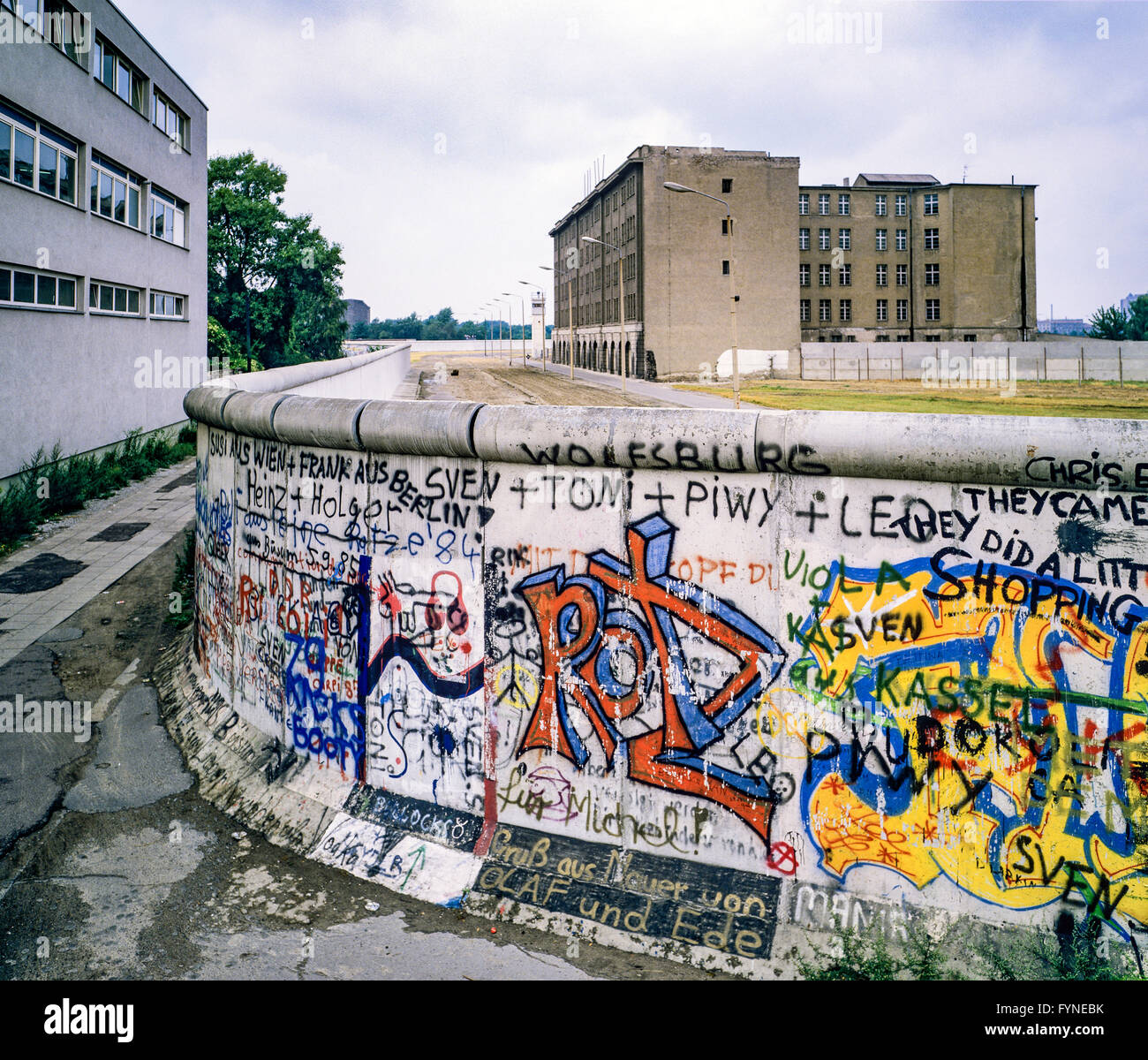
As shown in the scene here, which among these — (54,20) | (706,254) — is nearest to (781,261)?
(706,254)

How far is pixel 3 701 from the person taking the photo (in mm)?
9414

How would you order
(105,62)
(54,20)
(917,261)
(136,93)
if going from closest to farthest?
(54,20), (105,62), (136,93), (917,261)

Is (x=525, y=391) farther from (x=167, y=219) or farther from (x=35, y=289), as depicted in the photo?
(x=35, y=289)

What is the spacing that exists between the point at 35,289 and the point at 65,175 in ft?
11.7

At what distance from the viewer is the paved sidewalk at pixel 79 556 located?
12219 millimetres

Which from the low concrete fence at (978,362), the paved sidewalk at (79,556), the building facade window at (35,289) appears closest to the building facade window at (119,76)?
the building facade window at (35,289)

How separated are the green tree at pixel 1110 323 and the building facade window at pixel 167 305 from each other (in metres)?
69.9

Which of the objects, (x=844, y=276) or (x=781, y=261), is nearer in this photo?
(x=781, y=261)

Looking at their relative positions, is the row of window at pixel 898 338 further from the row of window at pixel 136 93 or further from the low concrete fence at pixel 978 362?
the row of window at pixel 136 93

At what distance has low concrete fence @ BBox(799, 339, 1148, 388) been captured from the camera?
58312 millimetres

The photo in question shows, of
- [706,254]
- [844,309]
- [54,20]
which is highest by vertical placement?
[706,254]

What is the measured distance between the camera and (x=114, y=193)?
25.1 metres

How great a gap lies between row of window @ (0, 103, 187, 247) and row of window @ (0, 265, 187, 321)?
1.72 metres
